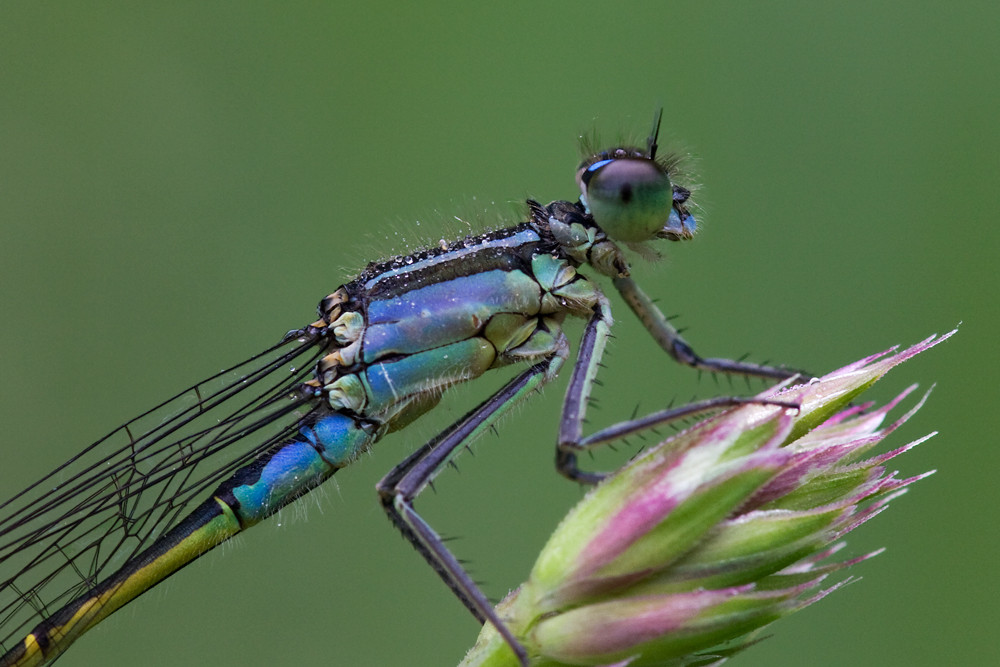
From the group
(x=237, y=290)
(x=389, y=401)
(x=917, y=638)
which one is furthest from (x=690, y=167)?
(x=237, y=290)

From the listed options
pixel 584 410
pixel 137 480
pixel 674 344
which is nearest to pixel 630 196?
pixel 674 344

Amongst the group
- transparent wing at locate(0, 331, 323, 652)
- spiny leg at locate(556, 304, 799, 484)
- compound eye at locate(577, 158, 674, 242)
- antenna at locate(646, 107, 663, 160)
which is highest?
transparent wing at locate(0, 331, 323, 652)

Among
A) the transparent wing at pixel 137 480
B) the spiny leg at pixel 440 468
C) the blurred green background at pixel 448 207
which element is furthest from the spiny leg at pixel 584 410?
the blurred green background at pixel 448 207

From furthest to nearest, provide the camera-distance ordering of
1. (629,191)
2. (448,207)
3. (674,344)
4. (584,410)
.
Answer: (448,207), (674,344), (629,191), (584,410)

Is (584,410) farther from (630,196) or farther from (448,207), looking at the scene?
(448,207)

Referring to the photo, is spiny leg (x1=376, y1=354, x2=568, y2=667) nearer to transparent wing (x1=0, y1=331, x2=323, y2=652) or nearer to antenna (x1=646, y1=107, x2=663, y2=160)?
transparent wing (x1=0, y1=331, x2=323, y2=652)

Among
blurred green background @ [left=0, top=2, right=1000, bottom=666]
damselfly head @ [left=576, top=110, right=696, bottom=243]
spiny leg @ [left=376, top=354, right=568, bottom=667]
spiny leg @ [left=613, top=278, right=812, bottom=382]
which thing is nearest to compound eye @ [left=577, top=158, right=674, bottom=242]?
damselfly head @ [left=576, top=110, right=696, bottom=243]

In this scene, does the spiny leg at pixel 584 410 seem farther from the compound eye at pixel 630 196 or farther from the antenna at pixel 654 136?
the antenna at pixel 654 136
